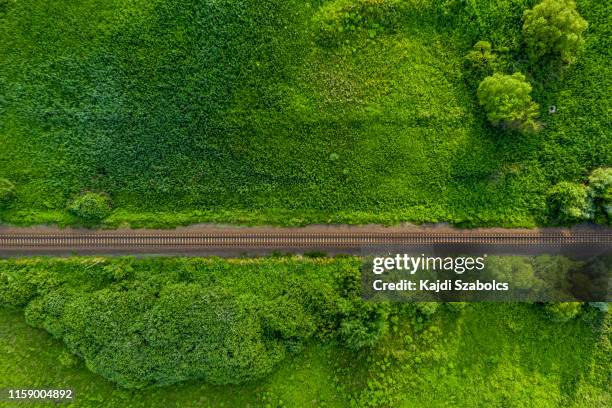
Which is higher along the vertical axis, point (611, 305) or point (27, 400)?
point (611, 305)

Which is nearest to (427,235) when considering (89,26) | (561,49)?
(561,49)

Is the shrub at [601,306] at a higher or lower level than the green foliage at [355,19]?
lower

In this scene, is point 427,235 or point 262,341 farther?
point 427,235

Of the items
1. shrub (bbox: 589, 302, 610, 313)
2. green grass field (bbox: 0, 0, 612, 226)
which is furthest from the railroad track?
shrub (bbox: 589, 302, 610, 313)

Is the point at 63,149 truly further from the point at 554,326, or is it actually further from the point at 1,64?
the point at 554,326

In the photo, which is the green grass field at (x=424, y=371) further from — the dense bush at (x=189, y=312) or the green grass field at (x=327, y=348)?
the dense bush at (x=189, y=312)

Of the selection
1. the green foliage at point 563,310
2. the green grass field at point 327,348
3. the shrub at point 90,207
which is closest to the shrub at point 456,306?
the green grass field at point 327,348

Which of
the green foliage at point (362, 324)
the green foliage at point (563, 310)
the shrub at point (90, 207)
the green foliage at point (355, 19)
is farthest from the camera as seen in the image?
the green foliage at point (355, 19)
